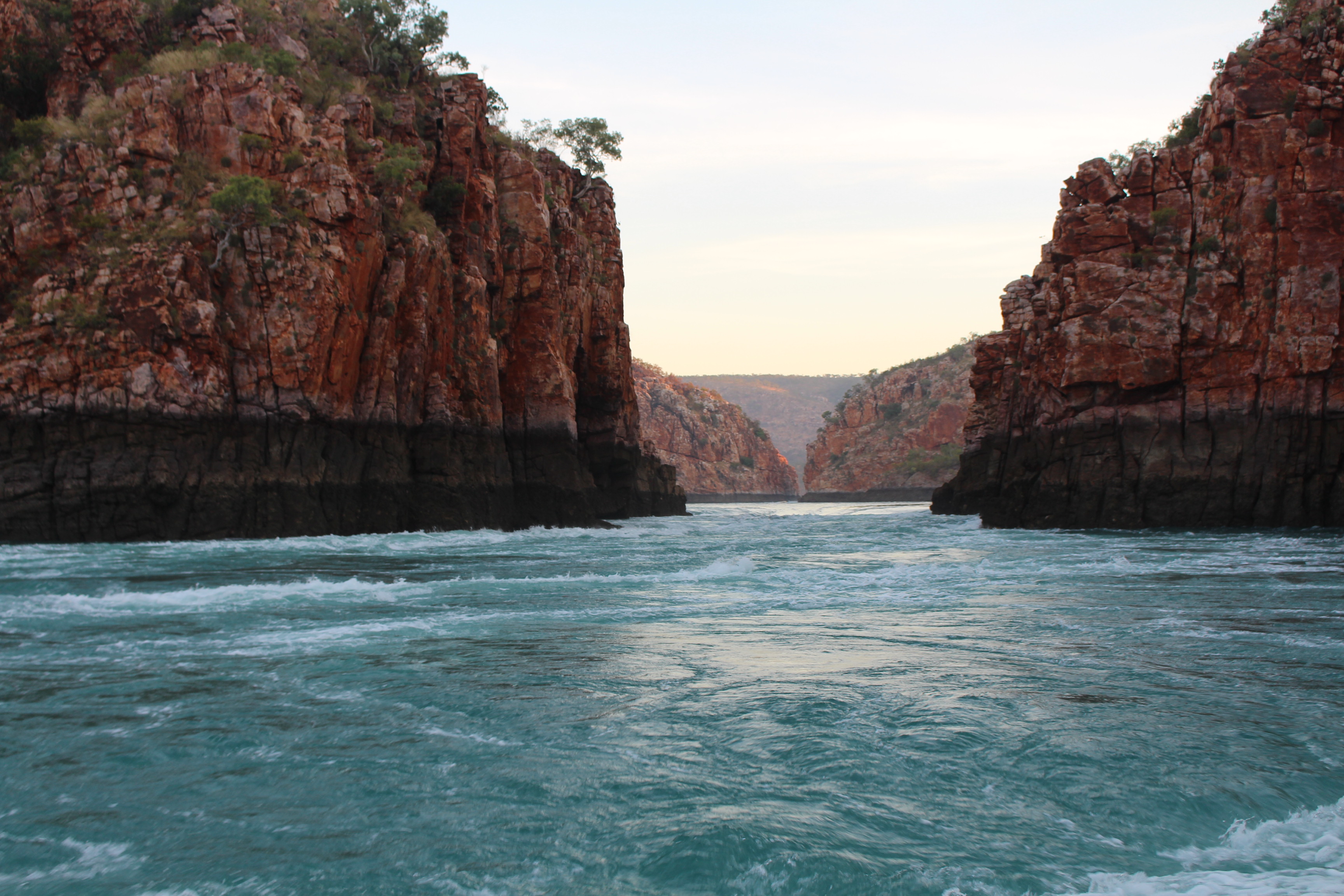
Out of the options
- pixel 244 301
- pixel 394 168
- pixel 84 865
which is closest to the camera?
pixel 84 865

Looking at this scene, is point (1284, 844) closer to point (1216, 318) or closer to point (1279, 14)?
point (1216, 318)

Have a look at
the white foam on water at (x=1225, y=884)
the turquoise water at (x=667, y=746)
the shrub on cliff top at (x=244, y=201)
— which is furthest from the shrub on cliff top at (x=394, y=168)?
the white foam on water at (x=1225, y=884)

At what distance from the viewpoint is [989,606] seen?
12398 millimetres

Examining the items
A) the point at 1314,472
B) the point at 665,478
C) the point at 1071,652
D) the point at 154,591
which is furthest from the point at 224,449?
the point at 665,478

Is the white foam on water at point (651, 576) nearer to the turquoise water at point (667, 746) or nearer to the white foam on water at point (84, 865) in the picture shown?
the turquoise water at point (667, 746)

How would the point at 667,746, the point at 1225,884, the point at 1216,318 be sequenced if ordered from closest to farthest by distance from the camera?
the point at 1225,884
the point at 667,746
the point at 1216,318

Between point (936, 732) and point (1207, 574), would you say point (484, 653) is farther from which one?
point (1207, 574)

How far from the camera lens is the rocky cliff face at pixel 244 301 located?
22.5m

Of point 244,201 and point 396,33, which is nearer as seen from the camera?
point 244,201

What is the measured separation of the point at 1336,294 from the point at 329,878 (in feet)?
111

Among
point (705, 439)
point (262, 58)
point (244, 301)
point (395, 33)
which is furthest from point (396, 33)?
point (705, 439)

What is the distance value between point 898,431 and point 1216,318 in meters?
98.8

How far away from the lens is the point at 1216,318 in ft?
101

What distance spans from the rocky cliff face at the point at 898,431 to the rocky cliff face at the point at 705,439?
11.0 metres
